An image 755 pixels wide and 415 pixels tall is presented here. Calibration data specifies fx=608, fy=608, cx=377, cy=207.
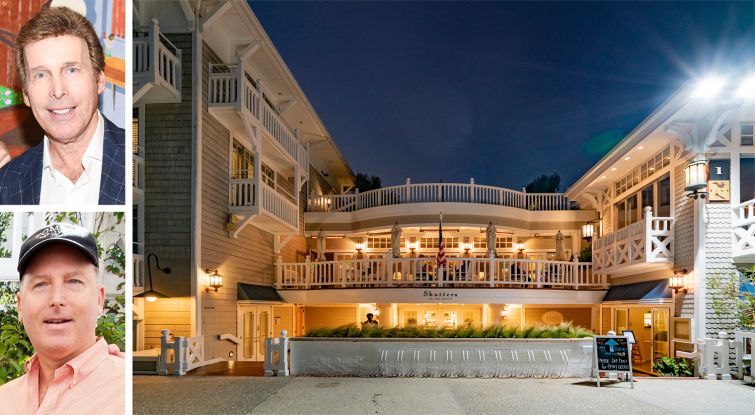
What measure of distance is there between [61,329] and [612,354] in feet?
30.2

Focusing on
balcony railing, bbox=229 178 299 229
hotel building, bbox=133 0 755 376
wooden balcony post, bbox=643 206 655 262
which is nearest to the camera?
hotel building, bbox=133 0 755 376

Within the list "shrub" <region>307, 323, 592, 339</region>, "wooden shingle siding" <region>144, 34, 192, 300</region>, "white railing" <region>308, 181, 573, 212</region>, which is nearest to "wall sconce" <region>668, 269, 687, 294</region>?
"shrub" <region>307, 323, 592, 339</region>

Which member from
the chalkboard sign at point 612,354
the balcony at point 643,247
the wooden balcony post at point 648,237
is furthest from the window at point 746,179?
the chalkboard sign at point 612,354

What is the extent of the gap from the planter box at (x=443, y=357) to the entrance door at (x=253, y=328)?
441 cm

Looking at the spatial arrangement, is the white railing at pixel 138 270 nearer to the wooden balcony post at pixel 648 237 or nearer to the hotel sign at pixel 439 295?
the hotel sign at pixel 439 295

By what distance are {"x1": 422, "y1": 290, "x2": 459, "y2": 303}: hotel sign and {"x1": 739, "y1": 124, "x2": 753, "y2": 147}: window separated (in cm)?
808

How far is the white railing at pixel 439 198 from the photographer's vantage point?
21828mm

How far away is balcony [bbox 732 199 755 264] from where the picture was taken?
12227 millimetres

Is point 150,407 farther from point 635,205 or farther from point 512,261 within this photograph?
point 635,205

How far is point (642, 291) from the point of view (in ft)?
50.3

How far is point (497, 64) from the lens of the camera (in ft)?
311

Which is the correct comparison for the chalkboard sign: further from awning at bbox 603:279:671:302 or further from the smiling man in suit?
Result: the smiling man in suit

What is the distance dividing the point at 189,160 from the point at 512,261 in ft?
31.1

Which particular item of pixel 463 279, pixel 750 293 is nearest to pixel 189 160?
pixel 463 279
